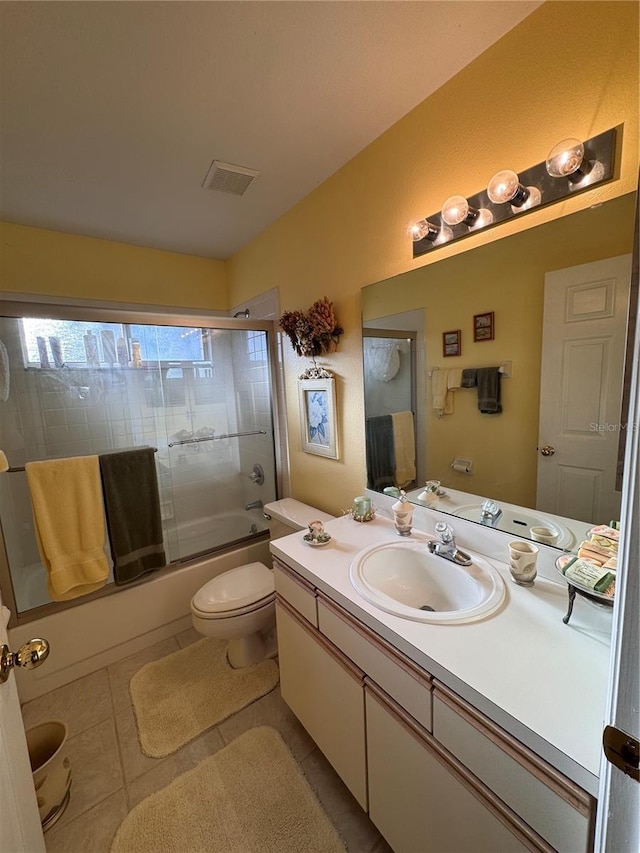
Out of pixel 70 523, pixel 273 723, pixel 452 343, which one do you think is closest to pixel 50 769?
pixel 273 723

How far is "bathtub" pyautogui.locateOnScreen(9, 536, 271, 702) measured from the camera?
1.69 m

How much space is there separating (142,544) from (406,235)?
208 cm

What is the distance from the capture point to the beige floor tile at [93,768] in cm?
123

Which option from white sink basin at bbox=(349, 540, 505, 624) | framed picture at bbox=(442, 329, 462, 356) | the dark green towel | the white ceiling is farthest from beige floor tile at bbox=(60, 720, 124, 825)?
the white ceiling

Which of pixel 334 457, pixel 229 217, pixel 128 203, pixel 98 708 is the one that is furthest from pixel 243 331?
pixel 98 708

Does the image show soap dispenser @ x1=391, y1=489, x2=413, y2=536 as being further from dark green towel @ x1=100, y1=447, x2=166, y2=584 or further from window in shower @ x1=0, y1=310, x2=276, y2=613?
dark green towel @ x1=100, y1=447, x2=166, y2=584

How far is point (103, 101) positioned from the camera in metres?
1.20

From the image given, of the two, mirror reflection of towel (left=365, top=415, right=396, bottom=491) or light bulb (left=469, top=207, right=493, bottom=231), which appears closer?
light bulb (left=469, top=207, right=493, bottom=231)

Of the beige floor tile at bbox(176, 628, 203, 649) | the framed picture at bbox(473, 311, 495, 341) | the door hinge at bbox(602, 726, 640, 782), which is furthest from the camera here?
the beige floor tile at bbox(176, 628, 203, 649)

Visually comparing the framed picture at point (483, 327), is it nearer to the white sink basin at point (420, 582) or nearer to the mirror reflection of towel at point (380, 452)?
the mirror reflection of towel at point (380, 452)

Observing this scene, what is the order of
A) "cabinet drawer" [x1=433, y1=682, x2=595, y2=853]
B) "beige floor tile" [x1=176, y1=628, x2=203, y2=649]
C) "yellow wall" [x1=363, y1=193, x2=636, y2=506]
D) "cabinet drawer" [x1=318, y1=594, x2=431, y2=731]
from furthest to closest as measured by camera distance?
"beige floor tile" [x1=176, y1=628, x2=203, y2=649], "yellow wall" [x1=363, y1=193, x2=636, y2=506], "cabinet drawer" [x1=318, y1=594, x2=431, y2=731], "cabinet drawer" [x1=433, y1=682, x2=595, y2=853]

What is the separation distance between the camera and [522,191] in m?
1.02

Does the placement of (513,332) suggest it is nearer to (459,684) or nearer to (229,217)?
(459,684)

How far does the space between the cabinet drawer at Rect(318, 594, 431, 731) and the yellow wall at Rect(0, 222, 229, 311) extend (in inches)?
95.4
